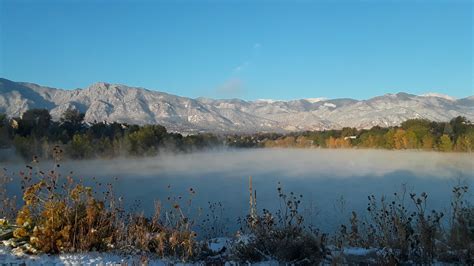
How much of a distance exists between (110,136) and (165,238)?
7923cm

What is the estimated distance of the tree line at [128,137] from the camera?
67.7 meters

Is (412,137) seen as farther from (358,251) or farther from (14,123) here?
(358,251)

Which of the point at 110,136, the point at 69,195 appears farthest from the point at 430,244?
the point at 110,136

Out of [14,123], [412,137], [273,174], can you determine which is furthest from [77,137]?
[412,137]

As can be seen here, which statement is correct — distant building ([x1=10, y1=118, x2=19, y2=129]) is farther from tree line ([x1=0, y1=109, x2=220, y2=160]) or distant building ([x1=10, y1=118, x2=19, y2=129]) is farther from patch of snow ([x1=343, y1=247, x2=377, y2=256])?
patch of snow ([x1=343, y1=247, x2=377, y2=256])

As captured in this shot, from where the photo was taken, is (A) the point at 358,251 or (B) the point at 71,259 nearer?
(B) the point at 71,259

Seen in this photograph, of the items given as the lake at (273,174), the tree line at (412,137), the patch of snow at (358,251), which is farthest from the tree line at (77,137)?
the patch of snow at (358,251)

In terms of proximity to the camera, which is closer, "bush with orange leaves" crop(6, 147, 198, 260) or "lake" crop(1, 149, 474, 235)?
"bush with orange leaves" crop(6, 147, 198, 260)

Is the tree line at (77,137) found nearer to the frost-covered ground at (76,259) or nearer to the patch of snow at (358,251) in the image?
the frost-covered ground at (76,259)

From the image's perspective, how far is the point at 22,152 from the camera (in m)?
62.0

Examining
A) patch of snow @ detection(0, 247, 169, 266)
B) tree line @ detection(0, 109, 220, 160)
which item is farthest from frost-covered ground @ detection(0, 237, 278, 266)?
Answer: tree line @ detection(0, 109, 220, 160)

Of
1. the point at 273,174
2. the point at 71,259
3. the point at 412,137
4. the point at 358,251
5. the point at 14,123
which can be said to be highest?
the point at 14,123

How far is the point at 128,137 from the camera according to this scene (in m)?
80.8

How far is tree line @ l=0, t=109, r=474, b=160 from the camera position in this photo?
67688 millimetres
